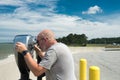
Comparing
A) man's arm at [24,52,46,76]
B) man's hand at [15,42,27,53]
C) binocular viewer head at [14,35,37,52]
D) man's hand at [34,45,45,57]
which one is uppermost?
binocular viewer head at [14,35,37,52]

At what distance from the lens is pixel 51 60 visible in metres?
3.38

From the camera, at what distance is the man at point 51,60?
3348mm

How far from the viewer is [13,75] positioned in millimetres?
8531

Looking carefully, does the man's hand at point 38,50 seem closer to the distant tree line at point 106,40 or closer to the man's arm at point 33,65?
the man's arm at point 33,65

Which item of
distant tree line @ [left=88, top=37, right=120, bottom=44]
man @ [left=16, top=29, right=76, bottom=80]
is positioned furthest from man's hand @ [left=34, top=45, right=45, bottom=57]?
distant tree line @ [left=88, top=37, right=120, bottom=44]

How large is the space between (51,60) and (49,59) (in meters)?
0.03

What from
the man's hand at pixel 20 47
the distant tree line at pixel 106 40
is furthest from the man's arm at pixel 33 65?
the distant tree line at pixel 106 40

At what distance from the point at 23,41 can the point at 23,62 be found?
0.29 meters

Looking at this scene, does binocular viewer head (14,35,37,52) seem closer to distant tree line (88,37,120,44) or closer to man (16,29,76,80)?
man (16,29,76,80)

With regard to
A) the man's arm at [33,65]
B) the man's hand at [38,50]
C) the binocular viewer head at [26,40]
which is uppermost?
the binocular viewer head at [26,40]

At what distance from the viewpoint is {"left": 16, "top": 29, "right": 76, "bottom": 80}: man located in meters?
3.35

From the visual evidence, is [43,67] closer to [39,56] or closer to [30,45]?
[30,45]

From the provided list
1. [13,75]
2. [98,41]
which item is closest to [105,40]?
[98,41]

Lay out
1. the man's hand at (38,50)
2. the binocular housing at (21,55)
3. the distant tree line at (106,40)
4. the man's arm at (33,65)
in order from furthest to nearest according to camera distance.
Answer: the distant tree line at (106,40), the man's hand at (38,50), the binocular housing at (21,55), the man's arm at (33,65)
